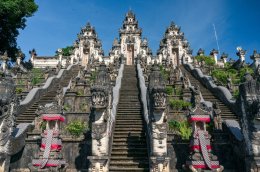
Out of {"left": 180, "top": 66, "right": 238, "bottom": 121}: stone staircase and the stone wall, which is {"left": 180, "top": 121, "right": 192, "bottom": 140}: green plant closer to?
{"left": 180, "top": 66, "right": 238, "bottom": 121}: stone staircase

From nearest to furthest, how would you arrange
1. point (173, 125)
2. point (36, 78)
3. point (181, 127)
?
point (181, 127), point (173, 125), point (36, 78)

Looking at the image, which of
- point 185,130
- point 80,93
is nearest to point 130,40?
point 80,93

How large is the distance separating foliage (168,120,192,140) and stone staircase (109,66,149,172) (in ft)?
4.27

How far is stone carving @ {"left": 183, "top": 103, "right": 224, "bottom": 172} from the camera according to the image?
766 cm

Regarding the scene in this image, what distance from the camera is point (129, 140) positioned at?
9.91 meters

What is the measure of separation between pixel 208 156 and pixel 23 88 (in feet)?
50.4

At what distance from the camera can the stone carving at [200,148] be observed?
7.66 m

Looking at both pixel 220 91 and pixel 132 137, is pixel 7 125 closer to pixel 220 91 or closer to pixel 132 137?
pixel 132 137

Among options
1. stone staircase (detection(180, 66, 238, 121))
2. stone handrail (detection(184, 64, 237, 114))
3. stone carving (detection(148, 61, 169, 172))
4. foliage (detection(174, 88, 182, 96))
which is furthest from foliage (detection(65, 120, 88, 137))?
stone handrail (detection(184, 64, 237, 114))

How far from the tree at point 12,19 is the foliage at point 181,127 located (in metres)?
22.6

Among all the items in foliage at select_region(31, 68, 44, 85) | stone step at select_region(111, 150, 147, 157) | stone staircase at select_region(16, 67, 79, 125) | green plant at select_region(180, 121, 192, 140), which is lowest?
stone step at select_region(111, 150, 147, 157)

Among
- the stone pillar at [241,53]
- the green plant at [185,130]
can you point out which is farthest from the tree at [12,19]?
the stone pillar at [241,53]

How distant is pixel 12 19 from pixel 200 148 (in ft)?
85.8

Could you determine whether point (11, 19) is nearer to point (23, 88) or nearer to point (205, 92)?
point (23, 88)
